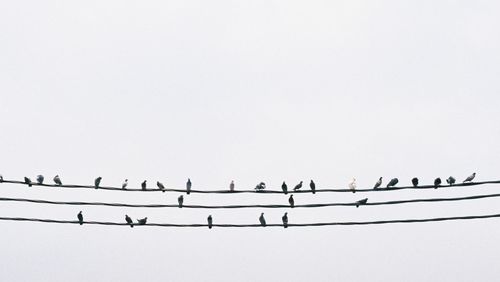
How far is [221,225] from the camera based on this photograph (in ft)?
68.8

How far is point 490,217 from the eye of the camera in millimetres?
20359

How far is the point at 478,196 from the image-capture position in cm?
2002

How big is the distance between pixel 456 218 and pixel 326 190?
276 cm

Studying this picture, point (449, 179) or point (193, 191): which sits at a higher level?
point (449, 179)

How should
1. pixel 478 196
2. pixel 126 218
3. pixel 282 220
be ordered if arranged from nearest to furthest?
1. pixel 478 196
2. pixel 282 220
3. pixel 126 218

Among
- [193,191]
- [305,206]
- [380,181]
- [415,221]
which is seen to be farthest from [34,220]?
[380,181]

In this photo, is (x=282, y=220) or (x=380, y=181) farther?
(x=380, y=181)

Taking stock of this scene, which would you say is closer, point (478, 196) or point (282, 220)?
point (478, 196)

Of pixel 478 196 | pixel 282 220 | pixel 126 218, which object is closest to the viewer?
pixel 478 196

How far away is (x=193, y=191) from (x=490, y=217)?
6072 millimetres

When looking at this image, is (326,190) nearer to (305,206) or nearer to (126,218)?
(305,206)

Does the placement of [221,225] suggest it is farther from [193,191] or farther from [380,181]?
[380,181]

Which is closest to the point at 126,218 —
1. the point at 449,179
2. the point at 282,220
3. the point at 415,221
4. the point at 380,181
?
the point at 282,220

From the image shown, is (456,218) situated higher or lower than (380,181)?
lower
